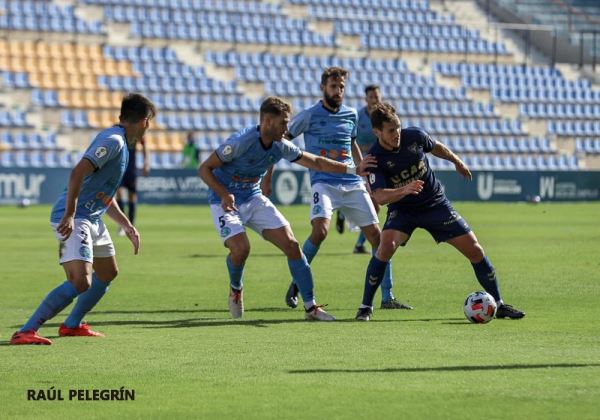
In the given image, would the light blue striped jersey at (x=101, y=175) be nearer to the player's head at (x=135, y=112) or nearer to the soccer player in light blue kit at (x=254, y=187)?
the player's head at (x=135, y=112)

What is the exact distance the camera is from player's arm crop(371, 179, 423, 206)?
1092 cm

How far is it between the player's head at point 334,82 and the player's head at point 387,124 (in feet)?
6.81

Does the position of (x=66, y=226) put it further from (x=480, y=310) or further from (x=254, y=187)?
(x=480, y=310)

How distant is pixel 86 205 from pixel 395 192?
8.78 feet

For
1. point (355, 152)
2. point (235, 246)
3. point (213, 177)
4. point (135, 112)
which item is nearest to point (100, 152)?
point (135, 112)

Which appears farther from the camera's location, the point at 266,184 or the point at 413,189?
the point at 266,184

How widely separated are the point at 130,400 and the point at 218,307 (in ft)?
19.0

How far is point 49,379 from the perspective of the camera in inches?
315

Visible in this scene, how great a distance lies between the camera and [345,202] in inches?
549

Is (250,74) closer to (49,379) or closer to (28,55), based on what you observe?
(28,55)

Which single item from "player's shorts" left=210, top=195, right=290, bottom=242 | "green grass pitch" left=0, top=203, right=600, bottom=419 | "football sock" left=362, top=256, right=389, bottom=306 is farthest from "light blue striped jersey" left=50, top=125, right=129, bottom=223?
"football sock" left=362, top=256, right=389, bottom=306

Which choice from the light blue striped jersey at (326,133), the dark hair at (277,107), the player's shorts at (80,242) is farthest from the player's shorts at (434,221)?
the player's shorts at (80,242)

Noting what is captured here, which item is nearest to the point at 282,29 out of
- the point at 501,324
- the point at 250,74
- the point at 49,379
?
the point at 250,74

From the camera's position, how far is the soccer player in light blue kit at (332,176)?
44.9ft
